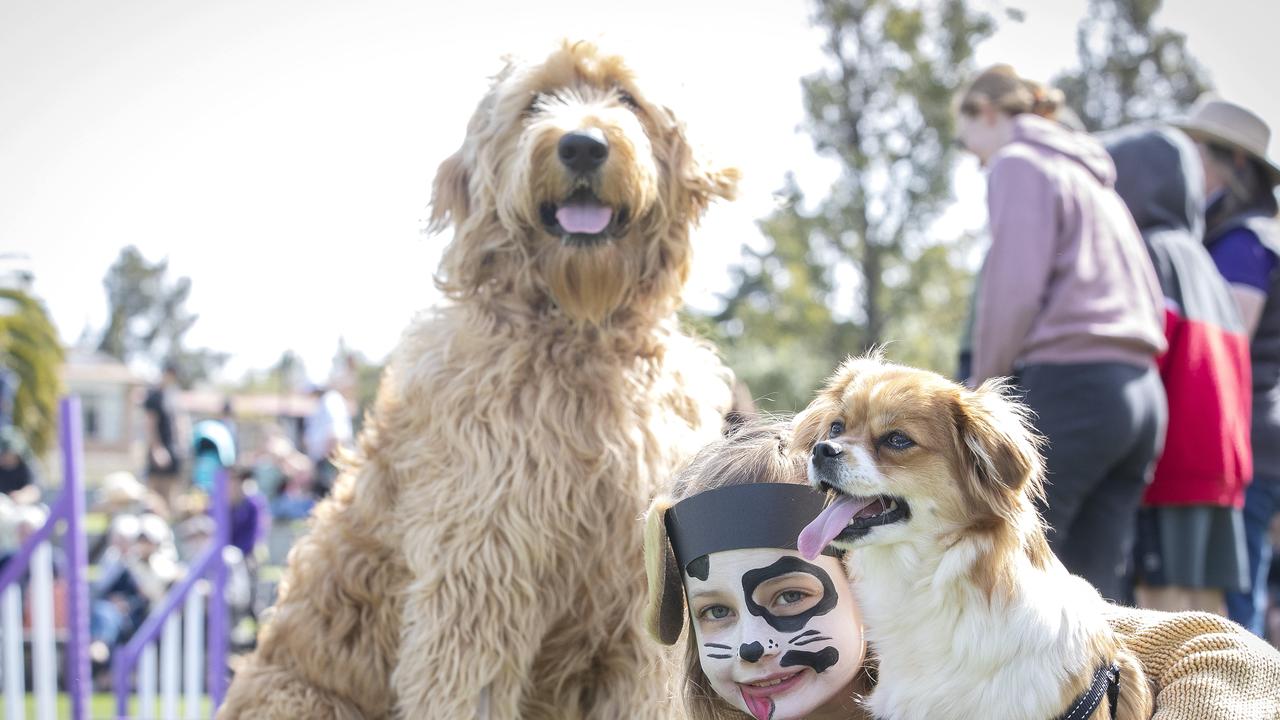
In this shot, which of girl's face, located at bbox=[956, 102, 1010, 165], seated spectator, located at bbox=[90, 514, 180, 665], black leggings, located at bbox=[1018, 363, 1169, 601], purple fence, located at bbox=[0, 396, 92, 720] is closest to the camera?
black leggings, located at bbox=[1018, 363, 1169, 601]

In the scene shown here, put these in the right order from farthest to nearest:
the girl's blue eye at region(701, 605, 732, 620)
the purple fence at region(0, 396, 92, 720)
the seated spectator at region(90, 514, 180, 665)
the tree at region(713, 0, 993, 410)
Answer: the tree at region(713, 0, 993, 410) → the seated spectator at region(90, 514, 180, 665) → the purple fence at region(0, 396, 92, 720) → the girl's blue eye at region(701, 605, 732, 620)

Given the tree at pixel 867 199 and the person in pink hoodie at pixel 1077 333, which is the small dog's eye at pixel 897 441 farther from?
the tree at pixel 867 199

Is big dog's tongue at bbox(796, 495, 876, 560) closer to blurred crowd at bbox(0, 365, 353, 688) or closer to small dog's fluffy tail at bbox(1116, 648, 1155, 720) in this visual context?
small dog's fluffy tail at bbox(1116, 648, 1155, 720)

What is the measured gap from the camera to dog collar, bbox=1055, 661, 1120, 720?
1.92 metres

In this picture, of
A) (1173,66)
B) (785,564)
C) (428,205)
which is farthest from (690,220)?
(1173,66)

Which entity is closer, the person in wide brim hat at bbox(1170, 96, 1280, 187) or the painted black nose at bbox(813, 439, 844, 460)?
the painted black nose at bbox(813, 439, 844, 460)

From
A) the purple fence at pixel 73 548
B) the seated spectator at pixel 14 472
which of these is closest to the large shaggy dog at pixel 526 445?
the purple fence at pixel 73 548

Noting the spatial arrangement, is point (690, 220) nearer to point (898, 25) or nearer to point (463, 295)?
point (463, 295)

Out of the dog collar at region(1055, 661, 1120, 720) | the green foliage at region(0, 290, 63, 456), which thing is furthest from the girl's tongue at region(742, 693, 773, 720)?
the green foliage at region(0, 290, 63, 456)

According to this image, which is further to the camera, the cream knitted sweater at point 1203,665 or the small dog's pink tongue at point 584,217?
the small dog's pink tongue at point 584,217

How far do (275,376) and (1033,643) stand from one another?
83.1 metres

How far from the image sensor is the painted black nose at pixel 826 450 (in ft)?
6.28

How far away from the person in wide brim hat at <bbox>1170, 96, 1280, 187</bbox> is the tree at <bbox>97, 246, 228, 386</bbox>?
83.6 m

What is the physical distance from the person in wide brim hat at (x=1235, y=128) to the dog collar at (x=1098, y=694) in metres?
4.15
